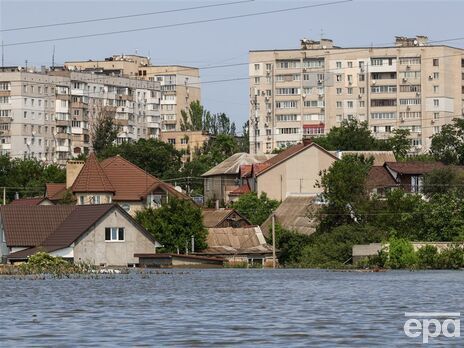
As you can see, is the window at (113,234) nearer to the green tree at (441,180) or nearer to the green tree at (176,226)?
the green tree at (176,226)

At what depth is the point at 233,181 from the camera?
147 m

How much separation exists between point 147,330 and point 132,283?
30115 millimetres

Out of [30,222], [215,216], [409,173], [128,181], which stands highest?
[409,173]

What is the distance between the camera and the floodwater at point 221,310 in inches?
1379

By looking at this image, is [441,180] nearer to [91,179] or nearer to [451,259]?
[91,179]

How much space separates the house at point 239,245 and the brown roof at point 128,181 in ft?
38.0

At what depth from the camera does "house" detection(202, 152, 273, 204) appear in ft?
479

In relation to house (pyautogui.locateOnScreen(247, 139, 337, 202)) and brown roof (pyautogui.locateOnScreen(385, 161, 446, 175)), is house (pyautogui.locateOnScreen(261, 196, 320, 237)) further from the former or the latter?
brown roof (pyautogui.locateOnScreen(385, 161, 446, 175))

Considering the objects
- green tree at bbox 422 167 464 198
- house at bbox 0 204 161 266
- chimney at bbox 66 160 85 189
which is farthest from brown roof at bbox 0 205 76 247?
green tree at bbox 422 167 464 198

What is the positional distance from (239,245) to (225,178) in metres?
37.9

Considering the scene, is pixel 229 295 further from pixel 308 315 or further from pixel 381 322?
pixel 381 322

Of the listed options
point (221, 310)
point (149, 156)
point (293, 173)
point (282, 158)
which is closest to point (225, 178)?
point (282, 158)

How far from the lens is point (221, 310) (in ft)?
148
